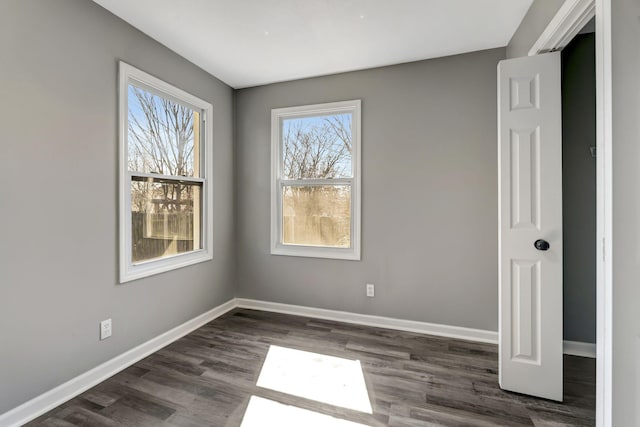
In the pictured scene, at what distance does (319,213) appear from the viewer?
131 inches

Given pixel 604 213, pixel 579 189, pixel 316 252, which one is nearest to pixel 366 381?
pixel 316 252

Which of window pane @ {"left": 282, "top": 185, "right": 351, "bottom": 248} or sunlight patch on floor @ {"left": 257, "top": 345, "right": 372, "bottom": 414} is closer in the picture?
sunlight patch on floor @ {"left": 257, "top": 345, "right": 372, "bottom": 414}

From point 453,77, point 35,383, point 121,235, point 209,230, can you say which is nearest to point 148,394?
point 35,383

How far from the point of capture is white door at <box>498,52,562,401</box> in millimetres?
1858

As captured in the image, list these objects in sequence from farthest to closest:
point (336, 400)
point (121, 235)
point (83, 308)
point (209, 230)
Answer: point (209, 230) → point (121, 235) → point (83, 308) → point (336, 400)

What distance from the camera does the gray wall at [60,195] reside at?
5.40 feet

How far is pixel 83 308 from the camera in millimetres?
2000

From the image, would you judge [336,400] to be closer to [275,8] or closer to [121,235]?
[121,235]

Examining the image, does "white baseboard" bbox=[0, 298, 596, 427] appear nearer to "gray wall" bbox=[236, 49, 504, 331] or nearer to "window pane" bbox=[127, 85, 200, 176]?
"gray wall" bbox=[236, 49, 504, 331]

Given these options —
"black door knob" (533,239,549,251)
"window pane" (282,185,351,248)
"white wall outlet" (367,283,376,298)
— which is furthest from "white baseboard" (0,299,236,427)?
"black door knob" (533,239,549,251)

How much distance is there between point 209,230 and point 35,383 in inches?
68.0

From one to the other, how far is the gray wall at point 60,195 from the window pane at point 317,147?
1.47m

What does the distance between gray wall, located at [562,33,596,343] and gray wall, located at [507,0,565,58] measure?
505 millimetres

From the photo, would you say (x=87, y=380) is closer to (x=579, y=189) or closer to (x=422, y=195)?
(x=422, y=195)
